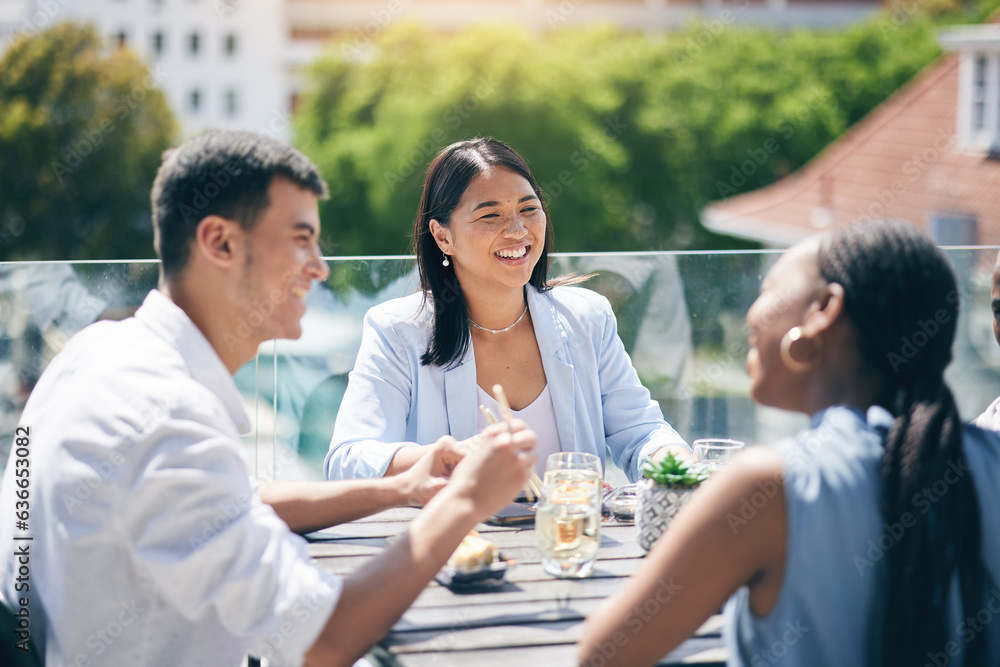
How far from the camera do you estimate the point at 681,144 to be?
41.1 metres

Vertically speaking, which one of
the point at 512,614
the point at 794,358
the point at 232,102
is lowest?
the point at 512,614

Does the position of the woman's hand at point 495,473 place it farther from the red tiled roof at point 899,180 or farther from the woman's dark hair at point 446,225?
the red tiled roof at point 899,180

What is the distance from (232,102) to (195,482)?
6526 cm

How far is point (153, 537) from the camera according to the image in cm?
148

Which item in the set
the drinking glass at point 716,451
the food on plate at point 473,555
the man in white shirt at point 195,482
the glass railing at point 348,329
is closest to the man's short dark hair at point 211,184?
the man in white shirt at point 195,482

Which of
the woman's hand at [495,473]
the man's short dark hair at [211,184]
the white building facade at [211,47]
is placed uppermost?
the white building facade at [211,47]

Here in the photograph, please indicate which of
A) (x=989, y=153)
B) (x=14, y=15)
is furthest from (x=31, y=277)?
(x=14, y=15)

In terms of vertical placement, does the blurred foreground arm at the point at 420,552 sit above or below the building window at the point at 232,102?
below

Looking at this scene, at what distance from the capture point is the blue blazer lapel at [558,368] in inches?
117

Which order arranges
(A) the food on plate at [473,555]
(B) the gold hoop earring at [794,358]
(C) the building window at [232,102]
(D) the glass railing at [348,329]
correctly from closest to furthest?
(B) the gold hoop earring at [794,358] → (A) the food on plate at [473,555] → (D) the glass railing at [348,329] → (C) the building window at [232,102]

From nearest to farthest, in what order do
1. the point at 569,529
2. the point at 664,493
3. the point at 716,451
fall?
the point at 569,529, the point at 664,493, the point at 716,451

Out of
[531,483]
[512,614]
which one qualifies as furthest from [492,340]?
[512,614]

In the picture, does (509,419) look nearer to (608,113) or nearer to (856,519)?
(856,519)

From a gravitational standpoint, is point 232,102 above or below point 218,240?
Answer: above
